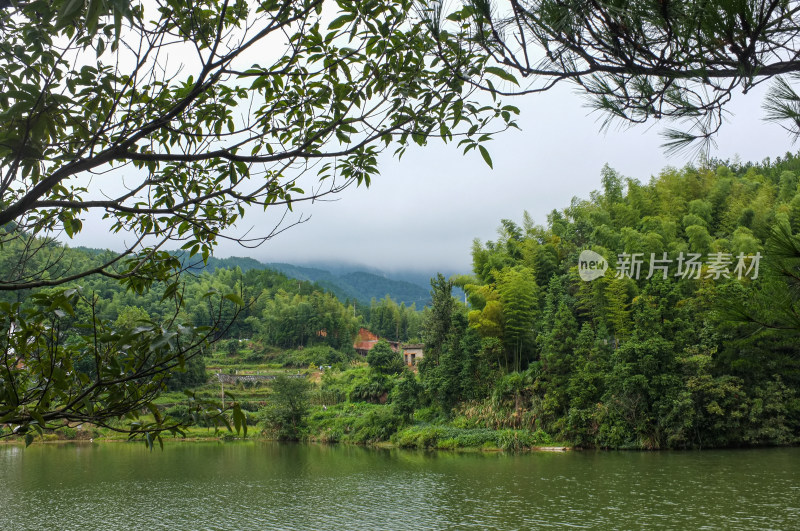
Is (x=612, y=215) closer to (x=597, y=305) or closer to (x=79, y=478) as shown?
(x=597, y=305)

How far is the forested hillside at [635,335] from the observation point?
1306 centimetres

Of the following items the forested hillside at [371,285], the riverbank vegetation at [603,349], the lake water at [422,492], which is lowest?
the lake water at [422,492]

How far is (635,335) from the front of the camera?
13.9 metres

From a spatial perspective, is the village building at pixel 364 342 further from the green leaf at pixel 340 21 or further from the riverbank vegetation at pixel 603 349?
the green leaf at pixel 340 21

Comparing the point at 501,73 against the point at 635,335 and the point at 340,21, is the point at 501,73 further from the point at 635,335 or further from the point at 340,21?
the point at 635,335

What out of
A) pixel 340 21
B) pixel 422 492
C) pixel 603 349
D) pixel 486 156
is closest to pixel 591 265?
pixel 603 349

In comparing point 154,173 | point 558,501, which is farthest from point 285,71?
point 558,501

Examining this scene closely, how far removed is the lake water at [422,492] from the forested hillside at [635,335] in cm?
98

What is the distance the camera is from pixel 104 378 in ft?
4.18

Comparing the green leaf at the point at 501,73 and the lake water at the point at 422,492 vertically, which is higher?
the green leaf at the point at 501,73

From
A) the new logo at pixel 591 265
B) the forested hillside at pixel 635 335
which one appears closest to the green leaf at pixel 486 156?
the forested hillside at pixel 635 335

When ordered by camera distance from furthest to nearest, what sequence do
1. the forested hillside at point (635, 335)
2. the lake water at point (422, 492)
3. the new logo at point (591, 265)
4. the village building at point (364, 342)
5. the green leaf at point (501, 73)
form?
the village building at point (364, 342) → the new logo at point (591, 265) → the forested hillside at point (635, 335) → the lake water at point (422, 492) → the green leaf at point (501, 73)

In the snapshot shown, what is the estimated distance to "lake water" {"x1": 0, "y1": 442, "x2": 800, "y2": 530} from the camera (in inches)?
317

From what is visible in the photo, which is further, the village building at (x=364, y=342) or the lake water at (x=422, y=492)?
the village building at (x=364, y=342)
